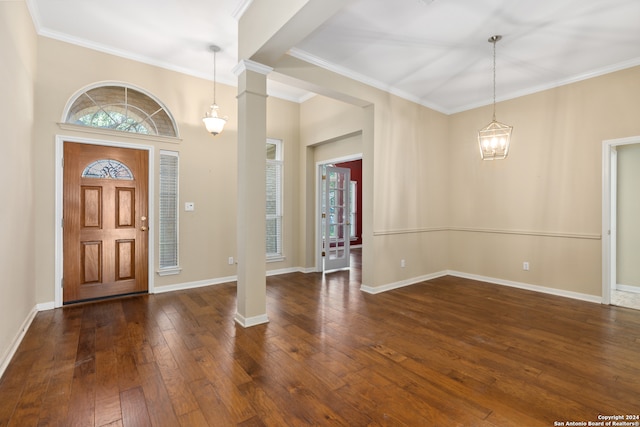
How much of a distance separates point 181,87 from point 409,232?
14.1 feet

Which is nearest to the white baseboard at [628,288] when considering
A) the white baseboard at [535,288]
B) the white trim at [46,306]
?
the white baseboard at [535,288]

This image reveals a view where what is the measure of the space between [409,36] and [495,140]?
5.33ft

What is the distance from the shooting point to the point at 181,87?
446cm

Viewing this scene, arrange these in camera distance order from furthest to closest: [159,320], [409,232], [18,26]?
[409,232], [159,320], [18,26]

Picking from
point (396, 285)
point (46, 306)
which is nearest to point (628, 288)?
point (396, 285)

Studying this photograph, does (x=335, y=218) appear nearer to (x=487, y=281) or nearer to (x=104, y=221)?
(x=487, y=281)

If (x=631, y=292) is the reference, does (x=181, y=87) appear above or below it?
above

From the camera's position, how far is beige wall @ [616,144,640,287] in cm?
433

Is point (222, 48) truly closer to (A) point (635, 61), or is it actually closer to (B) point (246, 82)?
(B) point (246, 82)

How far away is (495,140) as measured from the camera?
11.8ft

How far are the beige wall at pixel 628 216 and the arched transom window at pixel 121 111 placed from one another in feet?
22.3

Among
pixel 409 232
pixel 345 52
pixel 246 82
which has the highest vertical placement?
pixel 345 52

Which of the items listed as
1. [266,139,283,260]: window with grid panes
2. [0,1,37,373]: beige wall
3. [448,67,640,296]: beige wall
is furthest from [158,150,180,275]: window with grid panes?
[448,67,640,296]: beige wall

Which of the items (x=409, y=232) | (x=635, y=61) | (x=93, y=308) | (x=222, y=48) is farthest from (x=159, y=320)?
(x=635, y=61)
